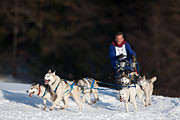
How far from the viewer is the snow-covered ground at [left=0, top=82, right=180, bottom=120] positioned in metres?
6.95

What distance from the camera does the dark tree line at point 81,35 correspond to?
22.6m

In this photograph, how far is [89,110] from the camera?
26.0 feet

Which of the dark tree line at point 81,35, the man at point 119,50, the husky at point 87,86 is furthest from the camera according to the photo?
the dark tree line at point 81,35

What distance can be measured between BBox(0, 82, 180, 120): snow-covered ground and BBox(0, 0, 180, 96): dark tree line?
12.7 m

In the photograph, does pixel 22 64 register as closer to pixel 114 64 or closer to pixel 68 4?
pixel 68 4

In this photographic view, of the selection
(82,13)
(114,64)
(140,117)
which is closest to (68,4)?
(82,13)

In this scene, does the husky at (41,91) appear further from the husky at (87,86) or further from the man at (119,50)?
the man at (119,50)

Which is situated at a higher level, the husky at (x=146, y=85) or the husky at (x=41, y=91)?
the husky at (x=146, y=85)

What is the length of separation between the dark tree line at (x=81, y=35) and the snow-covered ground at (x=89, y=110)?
500 inches

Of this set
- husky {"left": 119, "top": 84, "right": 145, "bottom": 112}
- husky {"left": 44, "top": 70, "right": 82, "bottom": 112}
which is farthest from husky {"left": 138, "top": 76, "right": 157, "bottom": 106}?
husky {"left": 44, "top": 70, "right": 82, "bottom": 112}

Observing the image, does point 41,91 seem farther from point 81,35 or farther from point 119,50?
point 81,35

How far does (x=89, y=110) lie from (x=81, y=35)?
19539 mm

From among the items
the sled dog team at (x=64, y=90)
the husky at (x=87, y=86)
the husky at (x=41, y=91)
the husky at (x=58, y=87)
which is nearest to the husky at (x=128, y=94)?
the sled dog team at (x=64, y=90)

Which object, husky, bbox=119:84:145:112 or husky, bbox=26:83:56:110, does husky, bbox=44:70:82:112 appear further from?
husky, bbox=119:84:145:112
